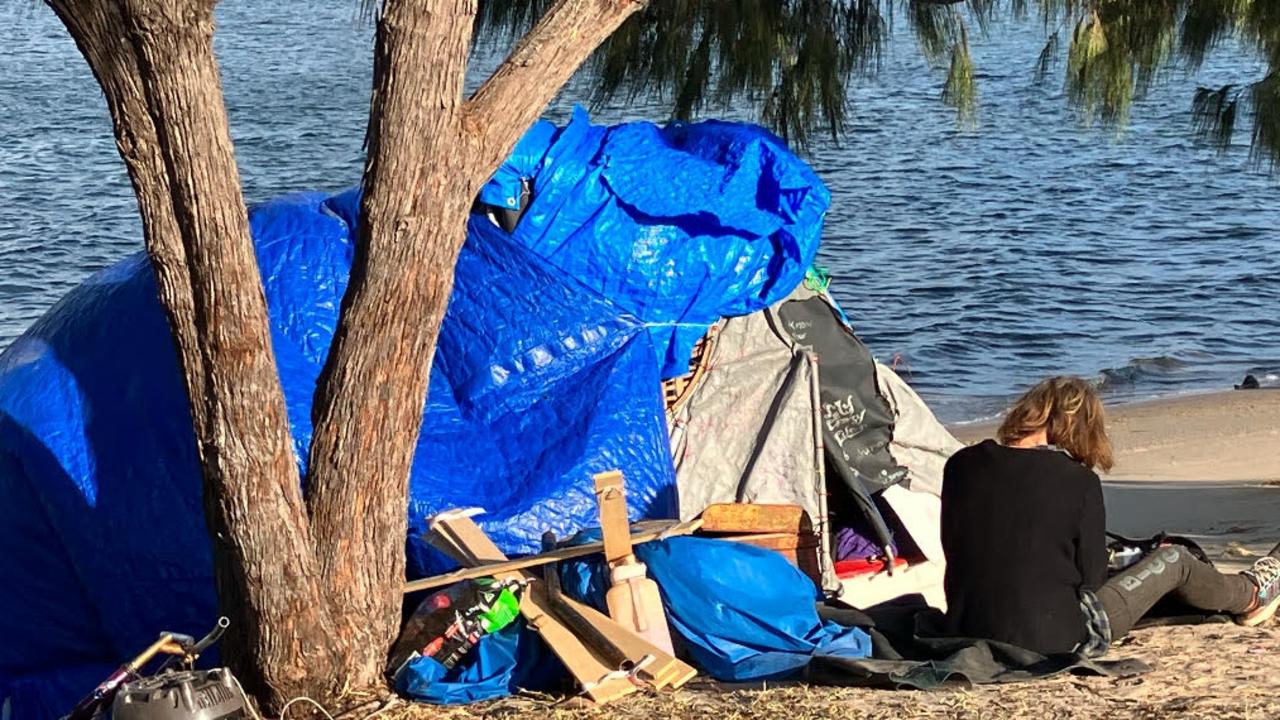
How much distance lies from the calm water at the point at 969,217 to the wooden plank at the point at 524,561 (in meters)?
4.74

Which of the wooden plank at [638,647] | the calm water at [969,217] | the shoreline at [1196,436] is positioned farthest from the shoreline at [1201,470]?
the wooden plank at [638,647]

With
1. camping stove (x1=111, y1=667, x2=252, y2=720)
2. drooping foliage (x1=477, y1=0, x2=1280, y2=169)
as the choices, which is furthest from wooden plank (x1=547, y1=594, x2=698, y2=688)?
drooping foliage (x1=477, y1=0, x2=1280, y2=169)

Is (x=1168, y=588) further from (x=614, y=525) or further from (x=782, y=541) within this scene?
(x=614, y=525)

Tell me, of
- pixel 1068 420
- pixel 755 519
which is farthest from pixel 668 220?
pixel 1068 420

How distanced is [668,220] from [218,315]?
2455 mm

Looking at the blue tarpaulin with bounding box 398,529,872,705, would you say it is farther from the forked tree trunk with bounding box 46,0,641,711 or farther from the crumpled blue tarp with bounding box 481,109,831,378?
the crumpled blue tarp with bounding box 481,109,831,378

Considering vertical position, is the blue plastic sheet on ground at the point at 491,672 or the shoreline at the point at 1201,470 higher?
the blue plastic sheet on ground at the point at 491,672

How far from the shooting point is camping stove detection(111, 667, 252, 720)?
13.4ft

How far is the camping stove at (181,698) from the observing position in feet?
13.4

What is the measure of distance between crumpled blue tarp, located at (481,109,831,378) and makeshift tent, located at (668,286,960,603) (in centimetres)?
27

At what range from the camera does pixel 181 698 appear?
13.4ft

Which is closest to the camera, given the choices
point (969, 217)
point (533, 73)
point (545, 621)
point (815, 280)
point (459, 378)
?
point (533, 73)

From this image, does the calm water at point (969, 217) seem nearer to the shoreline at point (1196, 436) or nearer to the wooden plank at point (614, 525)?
the shoreline at point (1196, 436)

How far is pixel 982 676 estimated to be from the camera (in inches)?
189
